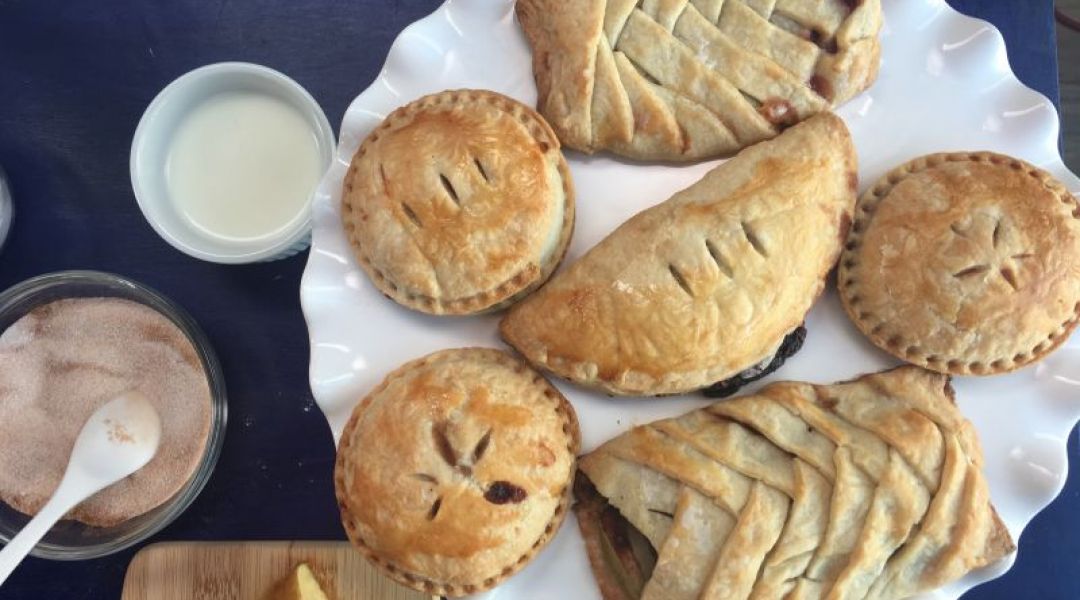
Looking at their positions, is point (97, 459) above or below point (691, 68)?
below

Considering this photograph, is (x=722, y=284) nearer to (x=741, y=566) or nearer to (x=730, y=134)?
(x=730, y=134)

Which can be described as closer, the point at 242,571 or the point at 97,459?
the point at 97,459

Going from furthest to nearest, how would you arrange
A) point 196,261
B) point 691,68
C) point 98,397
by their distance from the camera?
→ point 196,261, point 98,397, point 691,68

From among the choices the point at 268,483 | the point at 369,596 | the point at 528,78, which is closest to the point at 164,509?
the point at 268,483

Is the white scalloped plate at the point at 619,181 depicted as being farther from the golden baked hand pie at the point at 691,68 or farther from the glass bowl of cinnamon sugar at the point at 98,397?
the glass bowl of cinnamon sugar at the point at 98,397

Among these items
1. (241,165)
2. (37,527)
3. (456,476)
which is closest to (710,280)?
(456,476)

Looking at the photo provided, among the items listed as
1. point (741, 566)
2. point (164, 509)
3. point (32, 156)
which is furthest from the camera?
point (32, 156)

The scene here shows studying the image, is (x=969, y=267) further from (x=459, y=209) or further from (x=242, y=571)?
(x=242, y=571)

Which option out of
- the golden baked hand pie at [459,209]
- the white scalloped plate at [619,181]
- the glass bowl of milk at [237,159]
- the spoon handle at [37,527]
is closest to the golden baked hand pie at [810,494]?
the white scalloped plate at [619,181]
